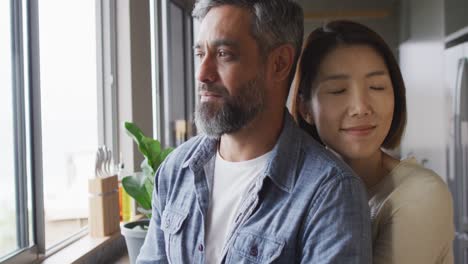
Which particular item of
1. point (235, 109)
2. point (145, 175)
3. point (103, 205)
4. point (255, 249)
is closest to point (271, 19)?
point (235, 109)

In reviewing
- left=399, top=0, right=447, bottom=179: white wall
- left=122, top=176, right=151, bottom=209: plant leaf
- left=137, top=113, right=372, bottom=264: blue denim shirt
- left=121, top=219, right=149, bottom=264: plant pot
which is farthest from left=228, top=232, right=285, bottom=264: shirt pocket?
left=399, top=0, right=447, bottom=179: white wall

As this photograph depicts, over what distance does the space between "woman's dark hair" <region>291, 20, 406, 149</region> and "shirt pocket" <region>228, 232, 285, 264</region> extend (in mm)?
346

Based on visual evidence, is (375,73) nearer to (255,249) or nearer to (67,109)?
(255,249)

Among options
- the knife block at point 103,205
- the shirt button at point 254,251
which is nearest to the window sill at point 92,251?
the knife block at point 103,205

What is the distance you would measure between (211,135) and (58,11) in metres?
1.03

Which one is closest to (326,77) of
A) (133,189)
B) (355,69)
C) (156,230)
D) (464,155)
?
(355,69)

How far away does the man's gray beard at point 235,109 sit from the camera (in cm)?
102

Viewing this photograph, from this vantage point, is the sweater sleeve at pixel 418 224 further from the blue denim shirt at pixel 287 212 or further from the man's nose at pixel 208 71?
the man's nose at pixel 208 71

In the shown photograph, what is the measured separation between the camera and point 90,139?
82.2 inches

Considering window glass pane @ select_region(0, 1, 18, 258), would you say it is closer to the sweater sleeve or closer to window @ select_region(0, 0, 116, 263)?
window @ select_region(0, 0, 116, 263)

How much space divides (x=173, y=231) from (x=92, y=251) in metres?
0.60

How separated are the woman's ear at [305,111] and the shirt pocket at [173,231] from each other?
0.37 meters

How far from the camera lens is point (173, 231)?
3.67 ft

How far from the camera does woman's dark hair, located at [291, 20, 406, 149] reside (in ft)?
3.53
